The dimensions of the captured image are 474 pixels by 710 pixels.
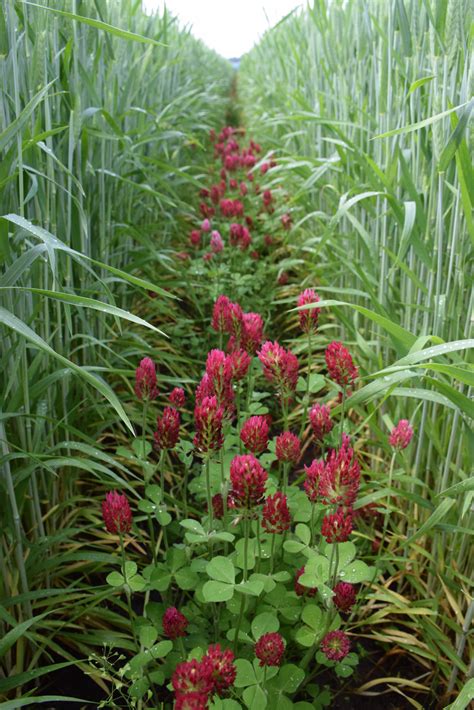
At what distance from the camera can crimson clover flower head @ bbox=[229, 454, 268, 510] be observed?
34.9 inches

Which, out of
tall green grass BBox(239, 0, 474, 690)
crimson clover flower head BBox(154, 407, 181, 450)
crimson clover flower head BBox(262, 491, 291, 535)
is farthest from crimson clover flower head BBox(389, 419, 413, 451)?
crimson clover flower head BBox(154, 407, 181, 450)

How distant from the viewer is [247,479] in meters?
0.89

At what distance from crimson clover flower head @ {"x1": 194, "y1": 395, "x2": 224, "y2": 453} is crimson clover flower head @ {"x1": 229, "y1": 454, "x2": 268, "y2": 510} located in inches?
2.3

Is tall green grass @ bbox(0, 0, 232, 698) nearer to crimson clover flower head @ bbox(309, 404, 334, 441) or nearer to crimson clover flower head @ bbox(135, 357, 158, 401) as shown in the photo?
crimson clover flower head @ bbox(135, 357, 158, 401)

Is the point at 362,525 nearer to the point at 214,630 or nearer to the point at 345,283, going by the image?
the point at 214,630

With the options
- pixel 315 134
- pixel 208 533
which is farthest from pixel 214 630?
pixel 315 134

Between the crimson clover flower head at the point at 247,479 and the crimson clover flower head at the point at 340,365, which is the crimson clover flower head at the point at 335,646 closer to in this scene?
the crimson clover flower head at the point at 247,479

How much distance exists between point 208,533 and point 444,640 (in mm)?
525

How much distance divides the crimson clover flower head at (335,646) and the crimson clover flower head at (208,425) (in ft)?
1.09

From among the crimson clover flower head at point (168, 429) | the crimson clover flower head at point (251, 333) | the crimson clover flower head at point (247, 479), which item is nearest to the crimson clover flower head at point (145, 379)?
the crimson clover flower head at point (168, 429)

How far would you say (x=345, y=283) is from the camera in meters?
2.20

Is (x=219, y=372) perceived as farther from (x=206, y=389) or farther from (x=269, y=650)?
(x=269, y=650)

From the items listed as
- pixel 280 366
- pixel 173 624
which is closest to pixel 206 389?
pixel 280 366

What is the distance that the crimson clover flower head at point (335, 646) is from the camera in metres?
0.92
